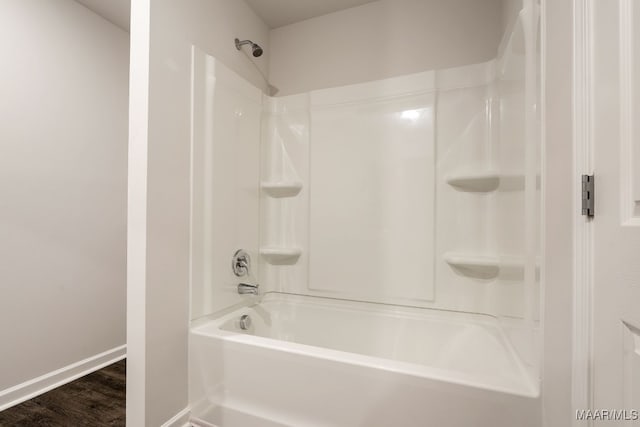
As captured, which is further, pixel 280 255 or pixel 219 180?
pixel 280 255

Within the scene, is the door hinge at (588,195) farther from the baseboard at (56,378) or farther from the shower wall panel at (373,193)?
the baseboard at (56,378)

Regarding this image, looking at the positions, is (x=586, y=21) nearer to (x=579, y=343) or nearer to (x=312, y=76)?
(x=579, y=343)

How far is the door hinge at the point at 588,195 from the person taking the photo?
0.68 meters

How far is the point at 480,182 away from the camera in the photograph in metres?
1.52

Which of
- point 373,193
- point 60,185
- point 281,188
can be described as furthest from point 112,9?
point 373,193

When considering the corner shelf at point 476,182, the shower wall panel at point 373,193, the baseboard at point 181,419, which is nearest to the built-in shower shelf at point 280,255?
the shower wall panel at point 373,193

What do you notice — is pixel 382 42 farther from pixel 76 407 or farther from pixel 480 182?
pixel 76 407

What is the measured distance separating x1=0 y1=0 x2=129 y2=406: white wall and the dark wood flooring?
17 cm

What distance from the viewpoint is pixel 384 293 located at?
1752 millimetres

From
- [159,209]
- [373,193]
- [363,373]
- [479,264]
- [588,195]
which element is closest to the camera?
[588,195]

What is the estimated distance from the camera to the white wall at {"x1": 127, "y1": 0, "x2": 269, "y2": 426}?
45.9 inches

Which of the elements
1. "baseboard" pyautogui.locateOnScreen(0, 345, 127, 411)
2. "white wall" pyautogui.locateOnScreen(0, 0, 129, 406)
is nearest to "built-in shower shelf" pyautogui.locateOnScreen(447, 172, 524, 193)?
"white wall" pyautogui.locateOnScreen(0, 0, 129, 406)

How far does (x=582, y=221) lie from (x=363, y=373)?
843 millimetres

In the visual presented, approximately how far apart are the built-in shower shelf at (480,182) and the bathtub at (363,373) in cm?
72
